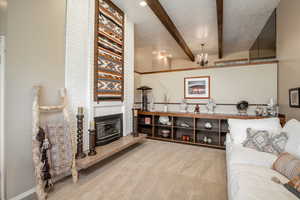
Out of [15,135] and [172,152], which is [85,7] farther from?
[172,152]

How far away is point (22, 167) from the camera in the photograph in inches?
63.1

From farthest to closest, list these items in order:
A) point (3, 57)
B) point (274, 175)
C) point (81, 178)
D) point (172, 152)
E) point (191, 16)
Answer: point (191, 16) < point (172, 152) < point (81, 178) < point (3, 57) < point (274, 175)

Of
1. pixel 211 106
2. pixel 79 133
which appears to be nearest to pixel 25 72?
pixel 79 133

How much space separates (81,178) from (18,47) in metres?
1.92

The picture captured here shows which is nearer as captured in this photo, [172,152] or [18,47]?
[18,47]

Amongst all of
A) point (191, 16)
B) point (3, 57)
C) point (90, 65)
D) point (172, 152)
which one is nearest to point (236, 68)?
point (191, 16)

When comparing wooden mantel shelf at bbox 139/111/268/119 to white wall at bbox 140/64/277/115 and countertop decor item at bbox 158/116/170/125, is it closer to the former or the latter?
countertop decor item at bbox 158/116/170/125

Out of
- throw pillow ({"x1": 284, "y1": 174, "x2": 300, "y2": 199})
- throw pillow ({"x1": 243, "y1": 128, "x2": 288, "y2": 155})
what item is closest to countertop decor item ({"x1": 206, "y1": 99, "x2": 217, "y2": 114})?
throw pillow ({"x1": 243, "y1": 128, "x2": 288, "y2": 155})

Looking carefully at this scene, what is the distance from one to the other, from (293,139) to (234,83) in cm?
223

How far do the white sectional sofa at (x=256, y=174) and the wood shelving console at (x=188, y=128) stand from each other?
146cm

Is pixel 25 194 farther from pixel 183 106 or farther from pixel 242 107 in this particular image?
pixel 242 107

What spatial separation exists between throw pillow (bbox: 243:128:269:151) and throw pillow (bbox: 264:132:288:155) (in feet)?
0.15

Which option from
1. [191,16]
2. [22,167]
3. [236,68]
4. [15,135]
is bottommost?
[22,167]

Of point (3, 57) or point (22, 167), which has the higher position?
point (3, 57)
